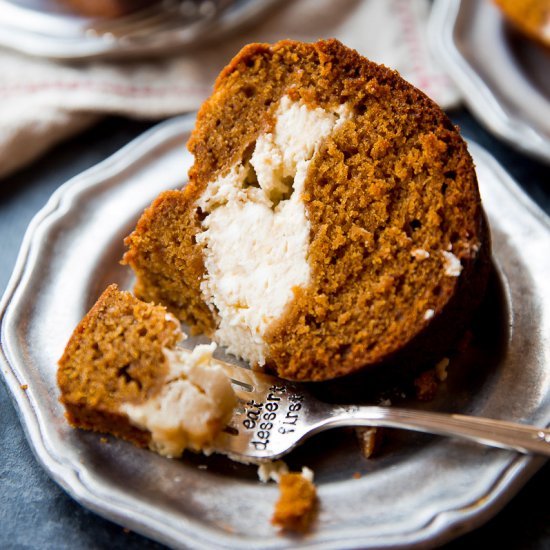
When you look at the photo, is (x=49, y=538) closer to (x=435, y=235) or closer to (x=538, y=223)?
(x=435, y=235)

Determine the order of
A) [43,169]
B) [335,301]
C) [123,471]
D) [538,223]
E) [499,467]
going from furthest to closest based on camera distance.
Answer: [43,169]
[538,223]
[335,301]
[123,471]
[499,467]

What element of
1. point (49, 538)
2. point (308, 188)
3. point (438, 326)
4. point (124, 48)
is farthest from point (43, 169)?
point (438, 326)

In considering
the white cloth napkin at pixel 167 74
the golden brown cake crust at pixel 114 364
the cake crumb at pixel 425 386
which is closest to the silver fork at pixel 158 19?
the white cloth napkin at pixel 167 74

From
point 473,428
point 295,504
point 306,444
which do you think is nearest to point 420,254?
point 473,428

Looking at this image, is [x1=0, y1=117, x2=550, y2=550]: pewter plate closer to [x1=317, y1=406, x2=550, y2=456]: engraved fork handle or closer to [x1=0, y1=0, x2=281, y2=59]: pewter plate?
[x1=317, y1=406, x2=550, y2=456]: engraved fork handle

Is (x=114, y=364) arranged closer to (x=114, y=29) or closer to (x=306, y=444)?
(x=306, y=444)

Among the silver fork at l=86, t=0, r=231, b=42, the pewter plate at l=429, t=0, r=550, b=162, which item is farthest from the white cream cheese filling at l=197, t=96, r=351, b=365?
the silver fork at l=86, t=0, r=231, b=42
